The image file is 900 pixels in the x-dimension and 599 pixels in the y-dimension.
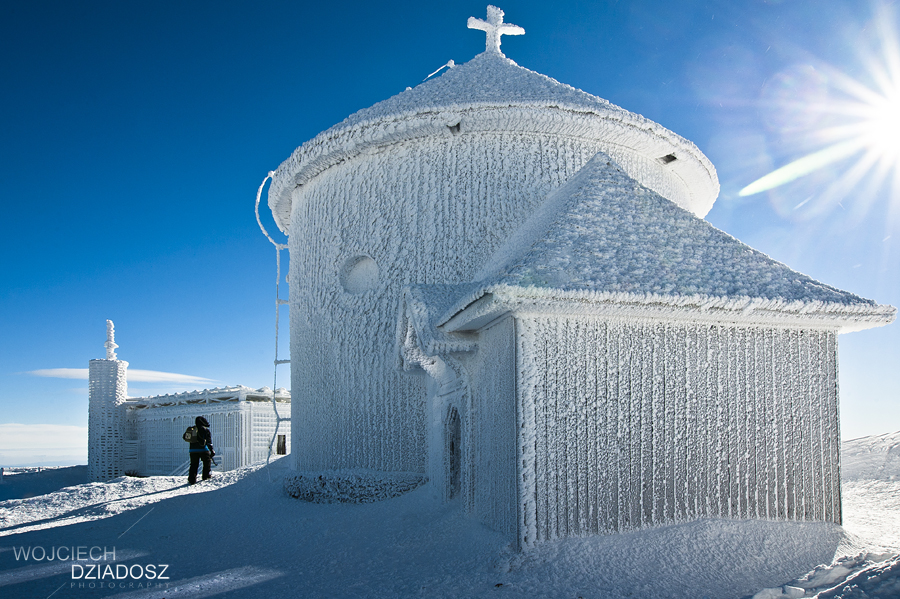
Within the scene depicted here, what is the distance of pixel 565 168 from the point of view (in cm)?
922

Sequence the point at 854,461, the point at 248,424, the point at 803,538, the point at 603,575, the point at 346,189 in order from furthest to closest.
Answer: the point at 248,424
the point at 854,461
the point at 346,189
the point at 803,538
the point at 603,575

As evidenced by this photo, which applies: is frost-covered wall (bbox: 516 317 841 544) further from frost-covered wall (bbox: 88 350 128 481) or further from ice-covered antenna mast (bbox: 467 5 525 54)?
frost-covered wall (bbox: 88 350 128 481)

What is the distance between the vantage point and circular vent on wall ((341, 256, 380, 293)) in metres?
9.63

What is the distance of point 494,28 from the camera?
37.3ft

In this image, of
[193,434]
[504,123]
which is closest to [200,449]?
[193,434]

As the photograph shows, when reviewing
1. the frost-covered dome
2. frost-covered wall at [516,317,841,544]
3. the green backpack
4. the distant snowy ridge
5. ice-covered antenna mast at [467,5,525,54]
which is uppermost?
ice-covered antenna mast at [467,5,525,54]

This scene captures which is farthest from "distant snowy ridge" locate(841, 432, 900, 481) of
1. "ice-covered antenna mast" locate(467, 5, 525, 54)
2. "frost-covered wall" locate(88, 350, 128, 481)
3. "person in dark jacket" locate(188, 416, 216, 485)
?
"frost-covered wall" locate(88, 350, 128, 481)

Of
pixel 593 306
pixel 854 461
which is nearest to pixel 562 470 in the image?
pixel 593 306

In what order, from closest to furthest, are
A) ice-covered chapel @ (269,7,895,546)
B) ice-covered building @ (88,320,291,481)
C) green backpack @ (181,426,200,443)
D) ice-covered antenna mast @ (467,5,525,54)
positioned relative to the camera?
1. ice-covered chapel @ (269,7,895,546)
2. ice-covered antenna mast @ (467,5,525,54)
3. green backpack @ (181,426,200,443)
4. ice-covered building @ (88,320,291,481)

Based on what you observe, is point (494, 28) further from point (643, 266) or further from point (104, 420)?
point (104, 420)

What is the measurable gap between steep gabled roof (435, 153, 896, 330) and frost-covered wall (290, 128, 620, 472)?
9.05 feet

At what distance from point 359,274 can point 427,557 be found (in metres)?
5.29

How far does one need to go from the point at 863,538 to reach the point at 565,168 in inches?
229

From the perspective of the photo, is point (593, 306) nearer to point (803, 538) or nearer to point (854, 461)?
point (803, 538)
